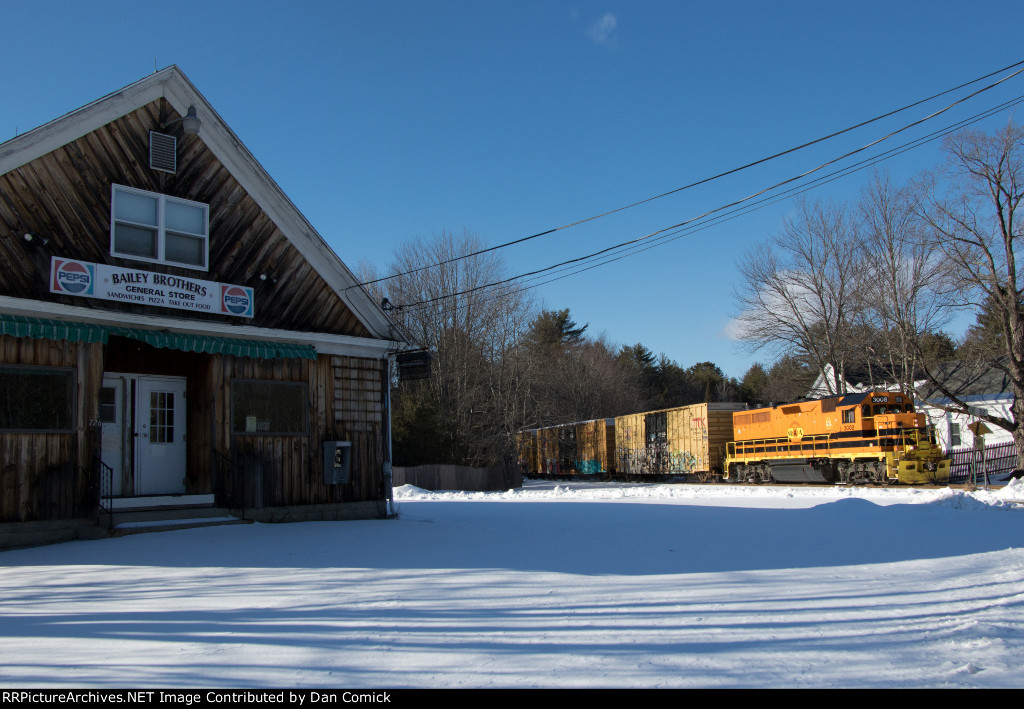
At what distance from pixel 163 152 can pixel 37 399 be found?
4471 millimetres

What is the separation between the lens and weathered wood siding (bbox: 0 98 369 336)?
10.5 meters

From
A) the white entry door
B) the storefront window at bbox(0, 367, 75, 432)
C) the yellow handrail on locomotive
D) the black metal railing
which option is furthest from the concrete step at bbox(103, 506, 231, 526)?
the yellow handrail on locomotive

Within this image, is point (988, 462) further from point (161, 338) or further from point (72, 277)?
point (72, 277)

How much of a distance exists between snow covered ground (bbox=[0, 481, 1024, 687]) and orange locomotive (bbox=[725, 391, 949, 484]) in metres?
12.9

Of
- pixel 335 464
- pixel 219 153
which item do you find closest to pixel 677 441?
pixel 335 464

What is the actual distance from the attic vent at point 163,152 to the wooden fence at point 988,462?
96.8 ft

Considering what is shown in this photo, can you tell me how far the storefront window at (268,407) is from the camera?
12.6 meters

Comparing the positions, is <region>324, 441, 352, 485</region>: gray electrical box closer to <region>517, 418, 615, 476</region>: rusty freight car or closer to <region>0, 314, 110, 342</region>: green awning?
<region>0, 314, 110, 342</region>: green awning

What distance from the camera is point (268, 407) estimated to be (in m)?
12.9
